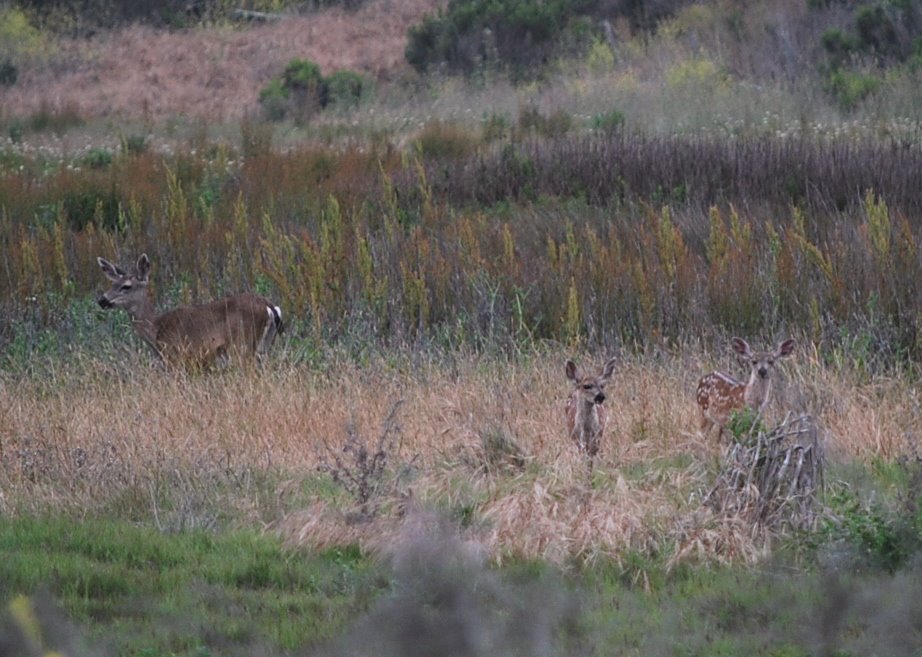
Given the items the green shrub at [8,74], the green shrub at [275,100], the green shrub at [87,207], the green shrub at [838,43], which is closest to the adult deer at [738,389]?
the green shrub at [87,207]

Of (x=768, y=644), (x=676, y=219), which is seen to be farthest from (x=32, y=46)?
(x=768, y=644)

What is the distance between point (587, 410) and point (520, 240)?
7.51 m

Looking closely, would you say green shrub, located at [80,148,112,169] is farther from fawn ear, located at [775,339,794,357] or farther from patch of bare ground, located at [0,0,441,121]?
fawn ear, located at [775,339,794,357]

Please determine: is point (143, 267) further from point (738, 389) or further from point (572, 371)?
point (738, 389)

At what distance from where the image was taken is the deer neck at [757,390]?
9.15 metres

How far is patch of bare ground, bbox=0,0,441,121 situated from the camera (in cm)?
3866

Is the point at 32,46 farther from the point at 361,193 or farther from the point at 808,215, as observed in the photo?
the point at 808,215

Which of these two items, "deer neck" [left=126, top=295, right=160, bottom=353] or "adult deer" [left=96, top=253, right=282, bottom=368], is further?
"deer neck" [left=126, top=295, right=160, bottom=353]

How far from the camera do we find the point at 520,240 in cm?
1630

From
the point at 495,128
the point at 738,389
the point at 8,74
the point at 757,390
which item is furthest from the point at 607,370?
the point at 8,74

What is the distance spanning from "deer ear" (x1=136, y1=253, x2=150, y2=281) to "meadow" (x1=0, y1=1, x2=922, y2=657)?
755 millimetres

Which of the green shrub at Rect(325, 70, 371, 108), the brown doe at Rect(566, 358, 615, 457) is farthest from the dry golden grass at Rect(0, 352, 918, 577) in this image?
the green shrub at Rect(325, 70, 371, 108)

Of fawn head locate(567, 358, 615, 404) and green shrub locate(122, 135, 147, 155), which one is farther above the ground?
fawn head locate(567, 358, 615, 404)

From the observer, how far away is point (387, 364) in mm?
11812
